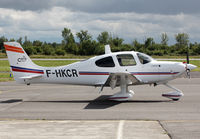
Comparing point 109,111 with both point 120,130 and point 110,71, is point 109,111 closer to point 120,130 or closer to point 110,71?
point 110,71

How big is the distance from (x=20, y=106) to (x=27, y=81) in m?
1.57

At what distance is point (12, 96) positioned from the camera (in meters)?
15.1

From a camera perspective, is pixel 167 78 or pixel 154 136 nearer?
pixel 154 136

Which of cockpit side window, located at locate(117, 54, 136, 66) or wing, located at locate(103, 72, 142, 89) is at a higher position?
cockpit side window, located at locate(117, 54, 136, 66)

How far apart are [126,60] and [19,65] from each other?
4.94m

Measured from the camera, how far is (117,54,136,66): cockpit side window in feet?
41.3

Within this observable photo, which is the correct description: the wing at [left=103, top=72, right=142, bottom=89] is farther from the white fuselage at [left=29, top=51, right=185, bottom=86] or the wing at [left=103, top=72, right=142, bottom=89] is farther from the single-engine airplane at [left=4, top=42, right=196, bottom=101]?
the white fuselage at [left=29, top=51, right=185, bottom=86]

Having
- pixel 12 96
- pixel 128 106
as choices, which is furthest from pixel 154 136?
pixel 12 96

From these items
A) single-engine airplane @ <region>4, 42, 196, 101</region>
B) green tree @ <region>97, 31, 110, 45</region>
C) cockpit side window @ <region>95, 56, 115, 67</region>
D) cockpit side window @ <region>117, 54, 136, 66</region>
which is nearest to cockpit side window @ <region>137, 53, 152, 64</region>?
single-engine airplane @ <region>4, 42, 196, 101</region>

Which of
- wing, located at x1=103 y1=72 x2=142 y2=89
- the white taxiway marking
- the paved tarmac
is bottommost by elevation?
the paved tarmac

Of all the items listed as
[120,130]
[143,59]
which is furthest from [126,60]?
[120,130]

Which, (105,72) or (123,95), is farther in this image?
(105,72)

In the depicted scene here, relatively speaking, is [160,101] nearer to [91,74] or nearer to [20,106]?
[91,74]

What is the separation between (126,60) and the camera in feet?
41.4
